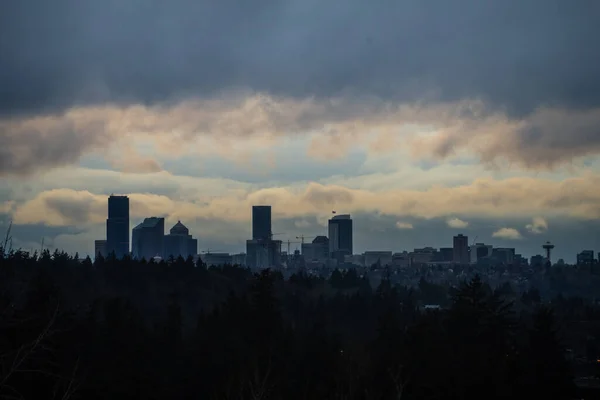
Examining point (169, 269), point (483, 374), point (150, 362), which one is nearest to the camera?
point (483, 374)

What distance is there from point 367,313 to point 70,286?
125ft

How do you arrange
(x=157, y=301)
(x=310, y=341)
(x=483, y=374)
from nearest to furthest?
(x=483, y=374)
(x=310, y=341)
(x=157, y=301)

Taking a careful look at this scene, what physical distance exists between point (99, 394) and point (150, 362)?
1043 cm

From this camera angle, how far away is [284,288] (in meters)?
151

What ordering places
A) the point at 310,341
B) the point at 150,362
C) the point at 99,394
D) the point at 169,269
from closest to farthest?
the point at 99,394
the point at 150,362
the point at 310,341
the point at 169,269

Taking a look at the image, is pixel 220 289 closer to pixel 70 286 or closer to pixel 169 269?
pixel 169 269

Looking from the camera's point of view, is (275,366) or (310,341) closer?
(275,366)

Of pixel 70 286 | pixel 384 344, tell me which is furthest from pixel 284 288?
pixel 384 344

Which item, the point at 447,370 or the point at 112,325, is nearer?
the point at 447,370

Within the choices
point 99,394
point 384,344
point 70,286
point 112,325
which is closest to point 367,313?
point 70,286

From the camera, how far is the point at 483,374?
166 feet

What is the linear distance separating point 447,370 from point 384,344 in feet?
51.2

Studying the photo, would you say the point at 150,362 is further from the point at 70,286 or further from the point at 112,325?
the point at 70,286

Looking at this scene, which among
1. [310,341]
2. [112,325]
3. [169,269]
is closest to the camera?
[112,325]
